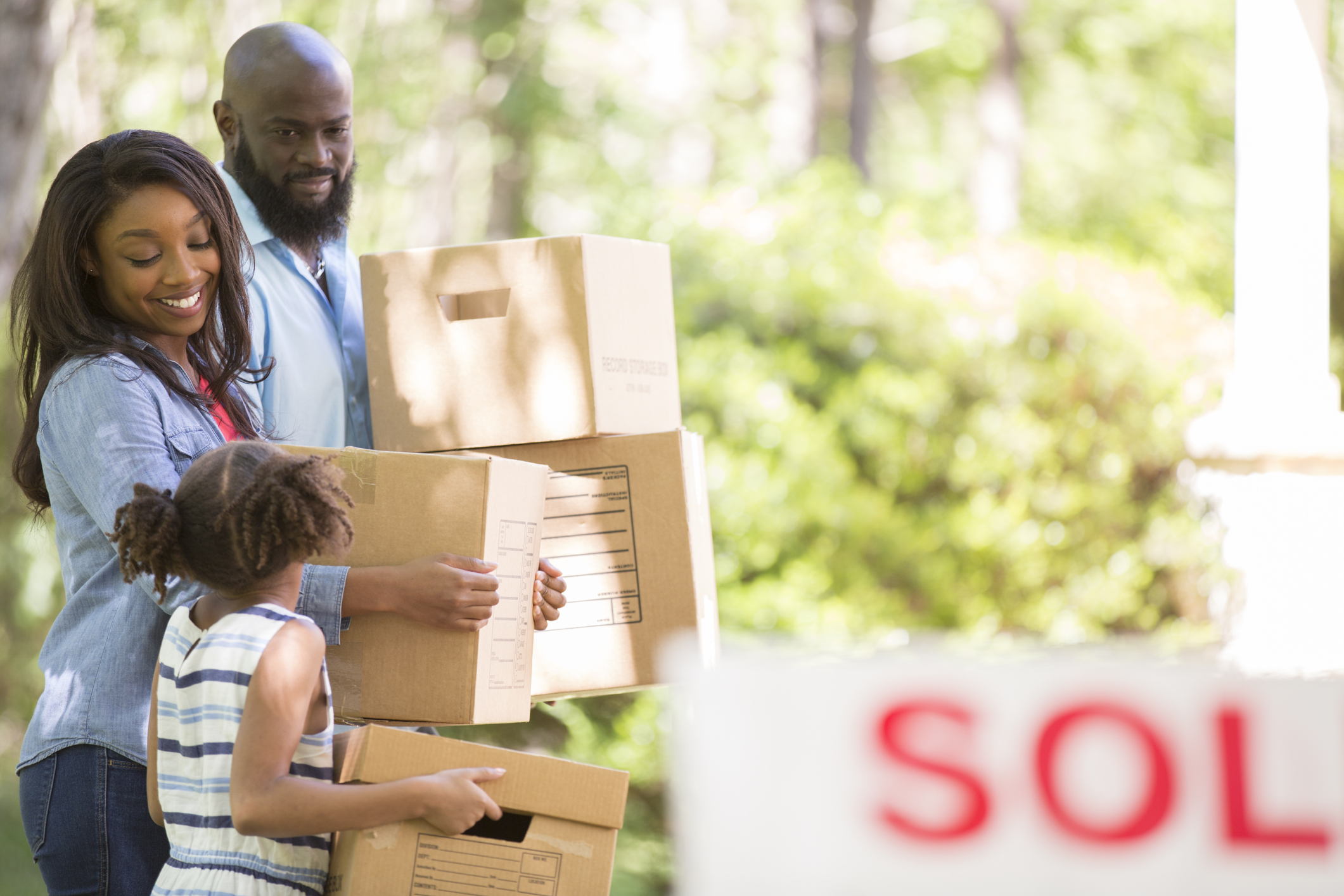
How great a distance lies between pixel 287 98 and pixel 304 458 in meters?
0.86

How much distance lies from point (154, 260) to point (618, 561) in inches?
34.6

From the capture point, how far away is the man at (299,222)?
2.15 metres

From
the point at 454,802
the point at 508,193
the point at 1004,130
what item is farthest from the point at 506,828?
the point at 1004,130

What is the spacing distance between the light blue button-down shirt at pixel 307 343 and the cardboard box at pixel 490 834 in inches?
24.7

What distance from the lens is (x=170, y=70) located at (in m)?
6.64

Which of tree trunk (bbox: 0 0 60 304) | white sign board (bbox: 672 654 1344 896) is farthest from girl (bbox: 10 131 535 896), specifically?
tree trunk (bbox: 0 0 60 304)

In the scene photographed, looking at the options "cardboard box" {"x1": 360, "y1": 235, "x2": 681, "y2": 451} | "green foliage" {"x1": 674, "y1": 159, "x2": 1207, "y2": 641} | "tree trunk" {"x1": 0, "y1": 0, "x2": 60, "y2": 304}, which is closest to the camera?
"cardboard box" {"x1": 360, "y1": 235, "x2": 681, "y2": 451}

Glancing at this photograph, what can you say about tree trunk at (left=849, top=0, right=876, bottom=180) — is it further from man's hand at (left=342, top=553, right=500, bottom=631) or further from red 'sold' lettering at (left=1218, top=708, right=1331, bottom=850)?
red 'sold' lettering at (left=1218, top=708, right=1331, bottom=850)

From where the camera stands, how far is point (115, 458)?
5.41ft

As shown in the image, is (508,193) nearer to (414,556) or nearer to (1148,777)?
(414,556)

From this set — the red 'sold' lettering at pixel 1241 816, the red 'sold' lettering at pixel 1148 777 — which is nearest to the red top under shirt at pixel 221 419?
the red 'sold' lettering at pixel 1148 777

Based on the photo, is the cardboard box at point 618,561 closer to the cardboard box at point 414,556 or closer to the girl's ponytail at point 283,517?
the cardboard box at point 414,556

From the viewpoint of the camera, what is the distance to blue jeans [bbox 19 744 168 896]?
1651mm

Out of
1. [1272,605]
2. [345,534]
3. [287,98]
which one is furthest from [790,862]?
[1272,605]
